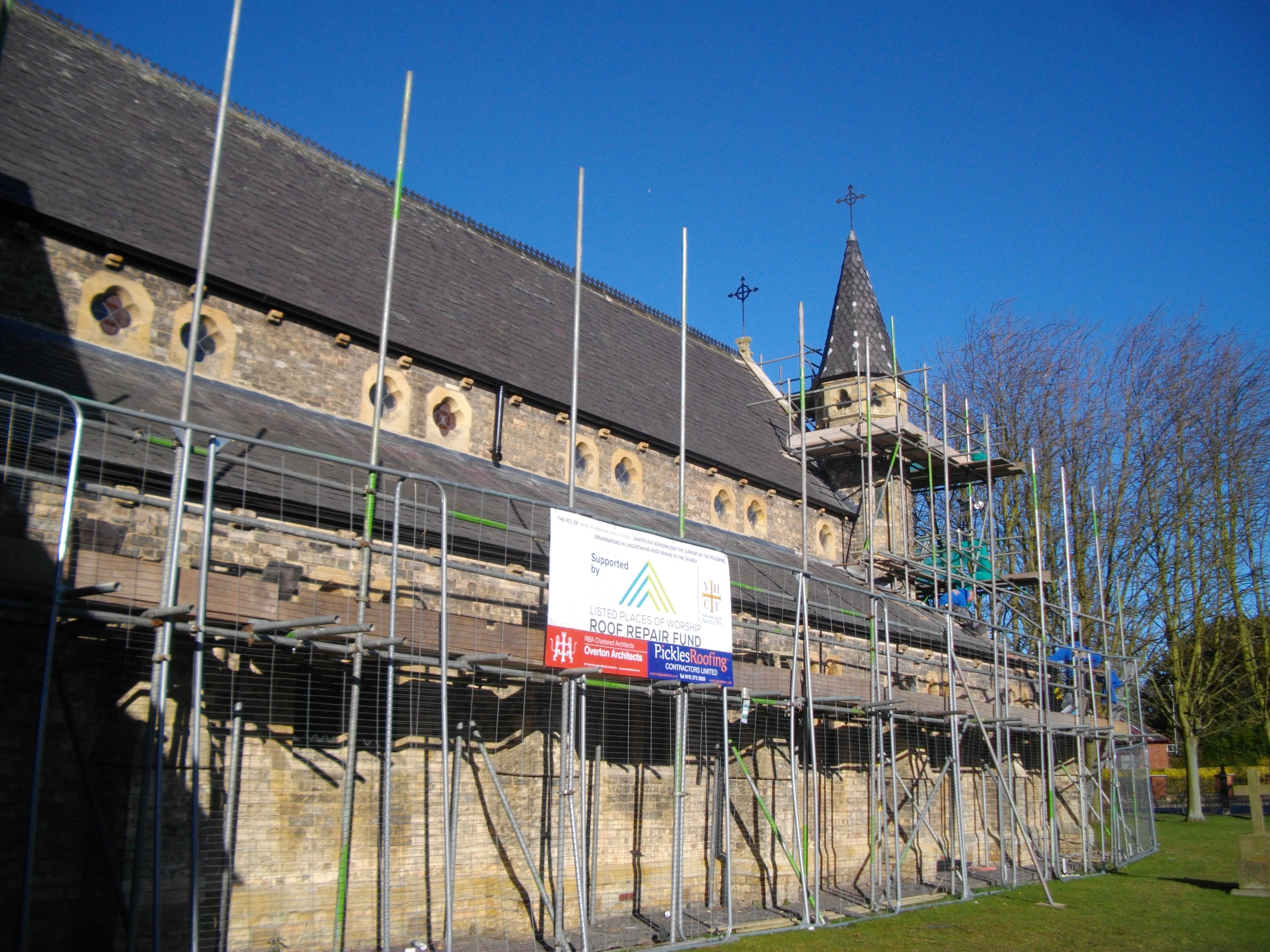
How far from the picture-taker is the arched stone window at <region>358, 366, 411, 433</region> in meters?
15.3

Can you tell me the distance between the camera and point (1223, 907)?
14.2 meters

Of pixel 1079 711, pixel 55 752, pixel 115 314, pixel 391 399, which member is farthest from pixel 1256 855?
pixel 115 314

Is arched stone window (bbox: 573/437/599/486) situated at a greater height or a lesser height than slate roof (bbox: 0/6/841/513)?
lesser

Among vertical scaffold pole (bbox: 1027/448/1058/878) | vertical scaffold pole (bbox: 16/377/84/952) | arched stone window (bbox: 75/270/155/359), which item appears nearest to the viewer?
vertical scaffold pole (bbox: 16/377/84/952)

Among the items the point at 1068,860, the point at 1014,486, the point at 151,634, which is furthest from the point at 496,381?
the point at 1014,486

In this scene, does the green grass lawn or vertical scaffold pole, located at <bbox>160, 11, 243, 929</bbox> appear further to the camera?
the green grass lawn

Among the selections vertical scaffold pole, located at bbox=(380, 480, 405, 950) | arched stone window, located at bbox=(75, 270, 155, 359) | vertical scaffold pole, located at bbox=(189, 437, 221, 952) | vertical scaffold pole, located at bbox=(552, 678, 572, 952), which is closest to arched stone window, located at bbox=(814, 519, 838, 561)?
vertical scaffold pole, located at bbox=(552, 678, 572, 952)

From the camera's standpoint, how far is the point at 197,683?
749 cm

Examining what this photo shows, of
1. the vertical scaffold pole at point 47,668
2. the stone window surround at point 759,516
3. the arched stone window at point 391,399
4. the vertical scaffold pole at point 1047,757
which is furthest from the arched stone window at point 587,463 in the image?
the vertical scaffold pole at point 47,668

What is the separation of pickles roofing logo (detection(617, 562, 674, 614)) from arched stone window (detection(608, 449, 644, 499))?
Result: 7.22 meters

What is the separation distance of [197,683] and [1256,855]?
14.4 m

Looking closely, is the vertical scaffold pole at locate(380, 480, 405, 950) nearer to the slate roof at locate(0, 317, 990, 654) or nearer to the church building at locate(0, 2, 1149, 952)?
the church building at locate(0, 2, 1149, 952)

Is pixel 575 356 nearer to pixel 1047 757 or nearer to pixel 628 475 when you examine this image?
pixel 628 475

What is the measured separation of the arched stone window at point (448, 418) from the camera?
15969mm
